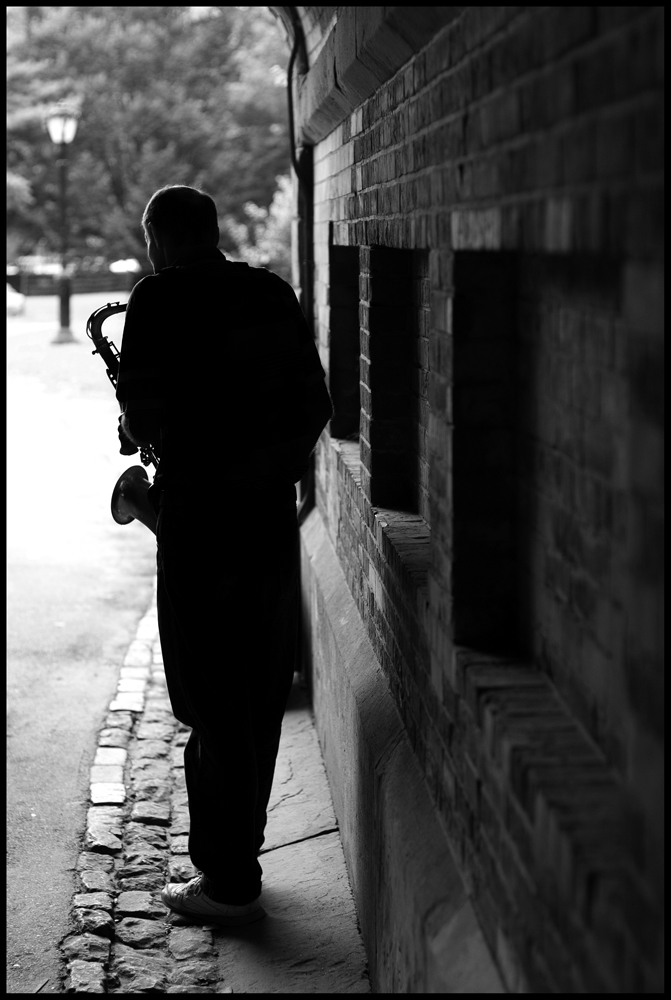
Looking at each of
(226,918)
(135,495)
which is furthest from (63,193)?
(226,918)

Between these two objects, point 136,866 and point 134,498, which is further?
point 136,866

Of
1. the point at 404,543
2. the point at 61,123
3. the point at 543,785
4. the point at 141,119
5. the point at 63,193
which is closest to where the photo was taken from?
the point at 543,785

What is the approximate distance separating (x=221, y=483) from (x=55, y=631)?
14.8 ft

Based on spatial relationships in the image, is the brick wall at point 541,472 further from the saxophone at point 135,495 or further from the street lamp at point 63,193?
the street lamp at point 63,193

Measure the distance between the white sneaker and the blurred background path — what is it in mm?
388

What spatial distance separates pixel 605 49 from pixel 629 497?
63 cm

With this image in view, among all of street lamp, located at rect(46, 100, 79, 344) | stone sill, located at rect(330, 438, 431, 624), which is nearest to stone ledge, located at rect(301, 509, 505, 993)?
stone sill, located at rect(330, 438, 431, 624)

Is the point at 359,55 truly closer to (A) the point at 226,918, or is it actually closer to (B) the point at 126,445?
(B) the point at 126,445

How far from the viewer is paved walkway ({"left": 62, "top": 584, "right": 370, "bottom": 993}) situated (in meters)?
3.77

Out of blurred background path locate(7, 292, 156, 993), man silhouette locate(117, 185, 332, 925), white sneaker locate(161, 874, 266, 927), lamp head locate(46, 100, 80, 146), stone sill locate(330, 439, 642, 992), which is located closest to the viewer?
stone sill locate(330, 439, 642, 992)

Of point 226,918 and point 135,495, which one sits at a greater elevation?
point 135,495

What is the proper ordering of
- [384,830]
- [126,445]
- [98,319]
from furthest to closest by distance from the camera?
1. [98,319]
2. [126,445]
3. [384,830]

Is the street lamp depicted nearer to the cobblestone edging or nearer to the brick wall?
the cobblestone edging

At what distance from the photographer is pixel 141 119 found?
43.7 meters
